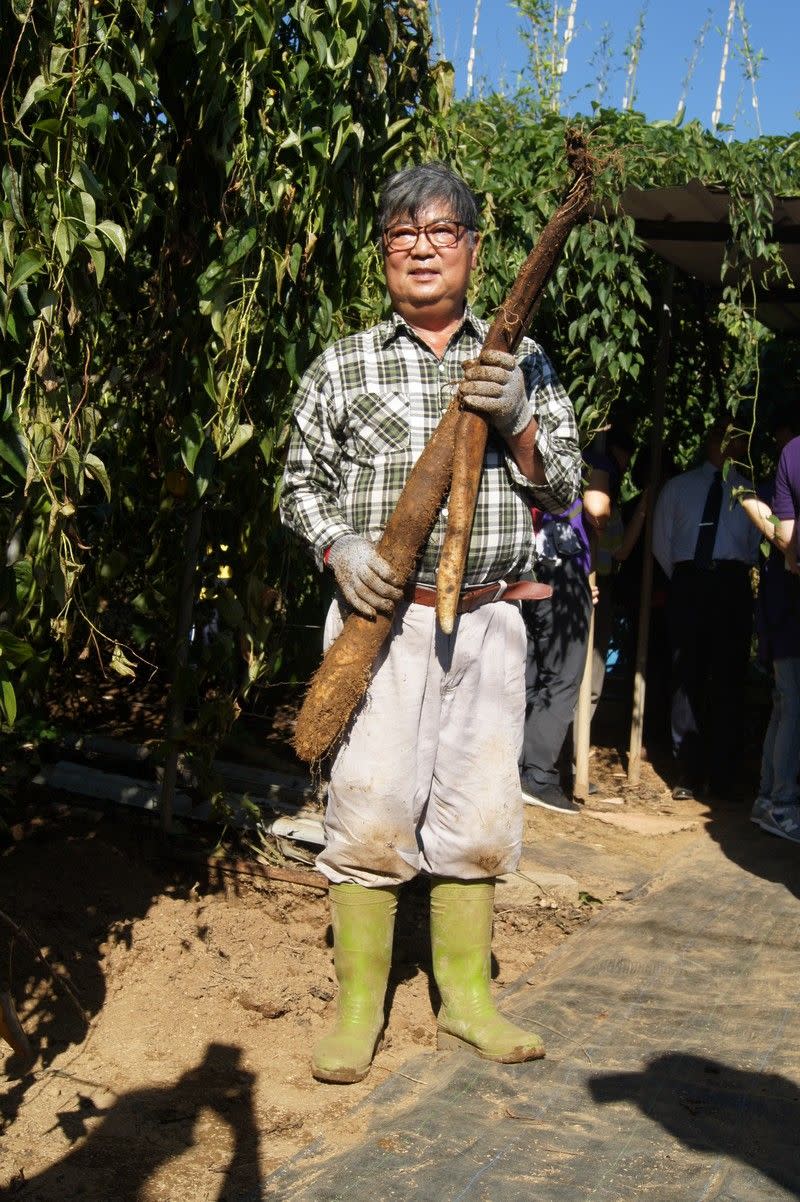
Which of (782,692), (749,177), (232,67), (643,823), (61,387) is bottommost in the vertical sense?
(643,823)

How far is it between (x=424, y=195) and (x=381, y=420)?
0.52 meters

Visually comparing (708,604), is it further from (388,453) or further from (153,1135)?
(153,1135)

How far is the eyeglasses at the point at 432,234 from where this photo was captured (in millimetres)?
3010

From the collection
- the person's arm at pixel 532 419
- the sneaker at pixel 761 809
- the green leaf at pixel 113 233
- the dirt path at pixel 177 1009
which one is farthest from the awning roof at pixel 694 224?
the green leaf at pixel 113 233

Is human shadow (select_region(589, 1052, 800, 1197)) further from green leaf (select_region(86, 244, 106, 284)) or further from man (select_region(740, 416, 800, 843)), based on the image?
man (select_region(740, 416, 800, 843))

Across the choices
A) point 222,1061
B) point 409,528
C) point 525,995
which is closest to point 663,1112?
point 525,995

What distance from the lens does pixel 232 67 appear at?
3.22 m

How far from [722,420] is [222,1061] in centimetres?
438

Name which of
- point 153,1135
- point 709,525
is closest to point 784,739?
point 709,525

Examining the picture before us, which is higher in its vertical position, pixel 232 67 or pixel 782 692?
pixel 232 67

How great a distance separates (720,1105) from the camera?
9.50ft

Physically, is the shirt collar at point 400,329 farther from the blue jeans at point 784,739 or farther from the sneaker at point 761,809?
the sneaker at point 761,809

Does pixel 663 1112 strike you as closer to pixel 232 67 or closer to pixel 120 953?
pixel 120 953

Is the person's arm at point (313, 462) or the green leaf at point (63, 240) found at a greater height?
the green leaf at point (63, 240)
